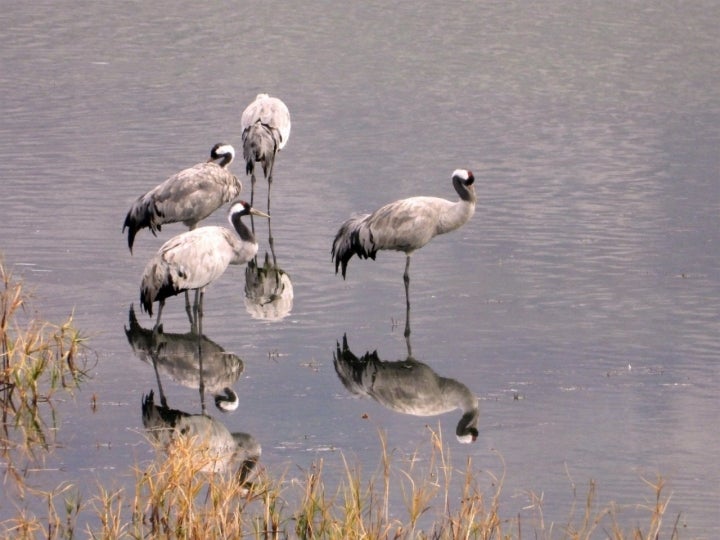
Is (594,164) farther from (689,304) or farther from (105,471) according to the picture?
(105,471)

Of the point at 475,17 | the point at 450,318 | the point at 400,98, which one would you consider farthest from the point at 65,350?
the point at 475,17

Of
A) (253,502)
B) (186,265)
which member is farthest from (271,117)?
(253,502)

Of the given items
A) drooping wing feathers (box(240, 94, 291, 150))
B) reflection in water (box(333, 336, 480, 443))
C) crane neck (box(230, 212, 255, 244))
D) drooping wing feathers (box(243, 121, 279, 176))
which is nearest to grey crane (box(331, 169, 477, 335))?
crane neck (box(230, 212, 255, 244))

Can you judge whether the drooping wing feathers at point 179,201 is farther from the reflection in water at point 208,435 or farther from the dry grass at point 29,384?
the reflection in water at point 208,435

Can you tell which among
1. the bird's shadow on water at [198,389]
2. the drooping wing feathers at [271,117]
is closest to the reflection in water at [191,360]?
the bird's shadow on water at [198,389]

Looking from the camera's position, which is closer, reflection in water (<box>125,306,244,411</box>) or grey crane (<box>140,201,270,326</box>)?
reflection in water (<box>125,306,244,411</box>)

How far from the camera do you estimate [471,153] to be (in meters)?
20.9

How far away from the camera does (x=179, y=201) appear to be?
15.3m

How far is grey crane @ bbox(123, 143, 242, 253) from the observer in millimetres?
15250

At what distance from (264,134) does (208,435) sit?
9.45m

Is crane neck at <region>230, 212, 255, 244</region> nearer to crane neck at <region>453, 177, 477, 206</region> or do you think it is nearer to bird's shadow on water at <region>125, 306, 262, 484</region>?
bird's shadow on water at <region>125, 306, 262, 484</region>

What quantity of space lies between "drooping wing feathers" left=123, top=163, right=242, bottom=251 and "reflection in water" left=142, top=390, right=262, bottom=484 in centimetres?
453

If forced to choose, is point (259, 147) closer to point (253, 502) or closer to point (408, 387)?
point (408, 387)

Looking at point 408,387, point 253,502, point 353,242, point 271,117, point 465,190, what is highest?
Result: point 271,117
